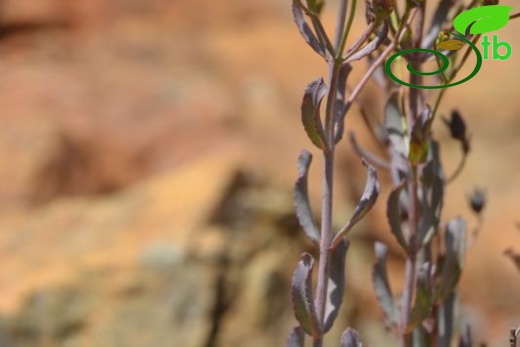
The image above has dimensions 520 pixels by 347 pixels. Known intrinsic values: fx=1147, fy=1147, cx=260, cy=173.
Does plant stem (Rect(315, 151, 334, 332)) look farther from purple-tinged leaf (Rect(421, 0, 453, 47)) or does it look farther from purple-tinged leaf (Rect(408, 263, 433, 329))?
purple-tinged leaf (Rect(421, 0, 453, 47))

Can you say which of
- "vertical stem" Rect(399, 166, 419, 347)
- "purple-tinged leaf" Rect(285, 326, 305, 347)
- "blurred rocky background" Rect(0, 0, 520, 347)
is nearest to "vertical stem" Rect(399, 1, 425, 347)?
"vertical stem" Rect(399, 166, 419, 347)

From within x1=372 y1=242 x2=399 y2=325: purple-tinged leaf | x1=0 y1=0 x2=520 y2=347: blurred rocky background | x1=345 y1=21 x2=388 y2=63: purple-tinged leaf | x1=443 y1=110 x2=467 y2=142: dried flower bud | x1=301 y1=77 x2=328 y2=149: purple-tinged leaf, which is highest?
x1=345 y1=21 x2=388 y2=63: purple-tinged leaf

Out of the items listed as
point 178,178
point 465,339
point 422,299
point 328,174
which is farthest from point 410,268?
point 178,178

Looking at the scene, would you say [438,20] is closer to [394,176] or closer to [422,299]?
[394,176]

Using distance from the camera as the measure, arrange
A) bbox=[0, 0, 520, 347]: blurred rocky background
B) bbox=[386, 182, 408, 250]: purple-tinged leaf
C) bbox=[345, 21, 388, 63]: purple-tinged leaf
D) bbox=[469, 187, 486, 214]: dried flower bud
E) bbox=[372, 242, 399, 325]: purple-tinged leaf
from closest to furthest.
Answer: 1. bbox=[345, 21, 388, 63]: purple-tinged leaf
2. bbox=[386, 182, 408, 250]: purple-tinged leaf
3. bbox=[372, 242, 399, 325]: purple-tinged leaf
4. bbox=[469, 187, 486, 214]: dried flower bud
5. bbox=[0, 0, 520, 347]: blurred rocky background

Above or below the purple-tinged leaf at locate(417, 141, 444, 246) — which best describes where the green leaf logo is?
above

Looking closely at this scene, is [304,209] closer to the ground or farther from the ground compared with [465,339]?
farther from the ground

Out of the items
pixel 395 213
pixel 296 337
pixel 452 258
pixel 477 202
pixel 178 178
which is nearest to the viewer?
pixel 296 337
